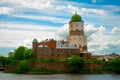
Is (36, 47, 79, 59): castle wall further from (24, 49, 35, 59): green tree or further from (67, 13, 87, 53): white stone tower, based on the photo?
(67, 13, 87, 53): white stone tower

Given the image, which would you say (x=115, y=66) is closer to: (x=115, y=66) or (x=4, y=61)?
(x=115, y=66)

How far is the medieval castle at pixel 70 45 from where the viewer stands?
88.1 m

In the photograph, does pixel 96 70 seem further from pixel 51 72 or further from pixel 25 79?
pixel 25 79

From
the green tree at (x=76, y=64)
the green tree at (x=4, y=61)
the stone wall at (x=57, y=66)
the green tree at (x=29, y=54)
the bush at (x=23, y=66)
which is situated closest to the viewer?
the green tree at (x=76, y=64)

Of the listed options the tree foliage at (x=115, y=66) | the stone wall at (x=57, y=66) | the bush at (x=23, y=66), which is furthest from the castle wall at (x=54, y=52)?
the tree foliage at (x=115, y=66)

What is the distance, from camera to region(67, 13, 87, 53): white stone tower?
3957 inches

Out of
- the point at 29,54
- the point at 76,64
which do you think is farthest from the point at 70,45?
the point at 76,64

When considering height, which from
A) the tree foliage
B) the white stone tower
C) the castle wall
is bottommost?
the tree foliage

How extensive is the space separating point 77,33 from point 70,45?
331 inches

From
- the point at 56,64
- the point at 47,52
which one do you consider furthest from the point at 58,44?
the point at 56,64

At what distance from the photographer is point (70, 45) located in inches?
3698

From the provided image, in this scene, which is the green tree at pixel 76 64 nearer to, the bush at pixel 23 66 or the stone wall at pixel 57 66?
the stone wall at pixel 57 66

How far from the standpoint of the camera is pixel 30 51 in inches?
3442

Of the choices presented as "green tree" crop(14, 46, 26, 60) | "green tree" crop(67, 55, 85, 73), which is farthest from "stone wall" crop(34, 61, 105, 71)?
"green tree" crop(14, 46, 26, 60)
